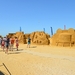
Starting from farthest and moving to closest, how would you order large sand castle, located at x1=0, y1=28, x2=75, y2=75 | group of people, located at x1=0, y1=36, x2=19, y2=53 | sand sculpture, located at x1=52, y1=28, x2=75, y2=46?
sand sculpture, located at x1=52, y1=28, x2=75, y2=46 → group of people, located at x1=0, y1=36, x2=19, y2=53 → large sand castle, located at x1=0, y1=28, x2=75, y2=75

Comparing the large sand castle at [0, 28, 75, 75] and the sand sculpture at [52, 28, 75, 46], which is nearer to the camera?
the large sand castle at [0, 28, 75, 75]

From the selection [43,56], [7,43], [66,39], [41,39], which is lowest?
[43,56]

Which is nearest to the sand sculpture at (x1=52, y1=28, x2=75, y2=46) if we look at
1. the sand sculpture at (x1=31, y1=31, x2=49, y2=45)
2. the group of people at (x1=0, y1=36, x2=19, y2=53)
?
the sand sculpture at (x1=31, y1=31, x2=49, y2=45)

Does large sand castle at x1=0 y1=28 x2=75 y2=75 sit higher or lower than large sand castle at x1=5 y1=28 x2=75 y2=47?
lower

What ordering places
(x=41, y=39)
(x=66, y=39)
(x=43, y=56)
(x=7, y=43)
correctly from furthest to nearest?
(x=41, y=39) < (x=66, y=39) < (x=7, y=43) < (x=43, y=56)

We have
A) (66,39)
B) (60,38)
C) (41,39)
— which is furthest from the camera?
(41,39)

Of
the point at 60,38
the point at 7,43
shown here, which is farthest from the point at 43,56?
the point at 60,38

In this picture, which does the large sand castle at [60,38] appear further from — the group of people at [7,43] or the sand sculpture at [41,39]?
the group of people at [7,43]

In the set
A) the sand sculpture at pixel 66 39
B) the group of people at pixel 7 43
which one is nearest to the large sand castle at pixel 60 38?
the sand sculpture at pixel 66 39

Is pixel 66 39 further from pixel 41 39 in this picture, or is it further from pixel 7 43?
pixel 7 43

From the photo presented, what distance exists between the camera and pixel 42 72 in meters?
9.40

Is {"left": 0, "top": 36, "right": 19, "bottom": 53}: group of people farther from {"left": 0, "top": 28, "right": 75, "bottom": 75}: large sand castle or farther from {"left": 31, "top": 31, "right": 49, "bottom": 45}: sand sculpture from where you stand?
{"left": 31, "top": 31, "right": 49, "bottom": 45}: sand sculpture

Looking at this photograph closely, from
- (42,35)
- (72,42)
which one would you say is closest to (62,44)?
(72,42)

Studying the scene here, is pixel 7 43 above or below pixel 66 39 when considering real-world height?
below
